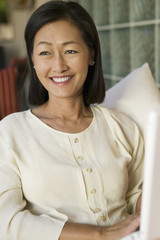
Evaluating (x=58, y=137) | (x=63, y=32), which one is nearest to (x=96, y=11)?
(x=63, y=32)

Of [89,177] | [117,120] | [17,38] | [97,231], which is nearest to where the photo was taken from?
[97,231]

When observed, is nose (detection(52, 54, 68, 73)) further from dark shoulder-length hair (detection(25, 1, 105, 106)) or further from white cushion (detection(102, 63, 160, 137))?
white cushion (detection(102, 63, 160, 137))

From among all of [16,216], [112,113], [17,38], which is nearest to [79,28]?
[112,113]

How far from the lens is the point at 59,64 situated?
115 cm

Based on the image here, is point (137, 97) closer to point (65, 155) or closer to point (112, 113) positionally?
point (112, 113)

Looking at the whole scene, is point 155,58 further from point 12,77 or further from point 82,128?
point 12,77

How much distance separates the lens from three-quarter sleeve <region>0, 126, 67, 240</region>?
999 millimetres

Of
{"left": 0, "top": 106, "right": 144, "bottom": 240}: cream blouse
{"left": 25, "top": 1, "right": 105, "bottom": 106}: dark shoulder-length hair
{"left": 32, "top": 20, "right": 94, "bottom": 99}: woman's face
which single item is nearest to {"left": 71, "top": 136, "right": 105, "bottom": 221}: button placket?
{"left": 0, "top": 106, "right": 144, "bottom": 240}: cream blouse

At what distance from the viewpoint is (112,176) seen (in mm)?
1153

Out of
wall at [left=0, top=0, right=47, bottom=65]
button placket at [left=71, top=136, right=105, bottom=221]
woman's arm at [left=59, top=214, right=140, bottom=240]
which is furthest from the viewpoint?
wall at [left=0, top=0, right=47, bottom=65]

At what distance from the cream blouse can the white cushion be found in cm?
23

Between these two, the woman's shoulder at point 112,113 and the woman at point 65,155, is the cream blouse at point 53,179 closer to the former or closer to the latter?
the woman at point 65,155

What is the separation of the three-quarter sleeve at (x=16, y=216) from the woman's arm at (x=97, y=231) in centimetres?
3

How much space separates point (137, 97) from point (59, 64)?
1.34ft
